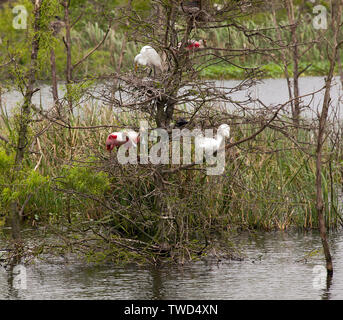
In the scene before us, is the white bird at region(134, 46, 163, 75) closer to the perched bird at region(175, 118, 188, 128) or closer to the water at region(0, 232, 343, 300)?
the perched bird at region(175, 118, 188, 128)

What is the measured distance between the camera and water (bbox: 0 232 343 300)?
6602 mm

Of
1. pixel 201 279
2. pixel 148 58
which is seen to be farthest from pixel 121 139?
pixel 201 279

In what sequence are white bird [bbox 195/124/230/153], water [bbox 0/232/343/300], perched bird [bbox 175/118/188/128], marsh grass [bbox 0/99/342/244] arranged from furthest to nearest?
marsh grass [bbox 0/99/342/244] < perched bird [bbox 175/118/188/128] < white bird [bbox 195/124/230/153] < water [bbox 0/232/343/300]

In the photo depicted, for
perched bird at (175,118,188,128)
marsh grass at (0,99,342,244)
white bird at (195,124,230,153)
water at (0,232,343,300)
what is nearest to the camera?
water at (0,232,343,300)

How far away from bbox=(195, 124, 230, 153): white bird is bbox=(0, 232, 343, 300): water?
108 centimetres

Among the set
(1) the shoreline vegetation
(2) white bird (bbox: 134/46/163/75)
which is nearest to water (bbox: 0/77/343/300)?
(1) the shoreline vegetation

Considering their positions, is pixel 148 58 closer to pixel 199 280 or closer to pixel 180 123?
pixel 180 123

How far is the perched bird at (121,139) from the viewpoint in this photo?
23.9 feet

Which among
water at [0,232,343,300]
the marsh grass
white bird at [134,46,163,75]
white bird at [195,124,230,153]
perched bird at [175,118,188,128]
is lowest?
water at [0,232,343,300]

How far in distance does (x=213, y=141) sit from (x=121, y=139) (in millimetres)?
795

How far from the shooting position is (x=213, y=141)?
23.7ft

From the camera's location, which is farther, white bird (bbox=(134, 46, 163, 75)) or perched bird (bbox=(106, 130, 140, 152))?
white bird (bbox=(134, 46, 163, 75))

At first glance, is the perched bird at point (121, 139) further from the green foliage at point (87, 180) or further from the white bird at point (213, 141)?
the white bird at point (213, 141)
